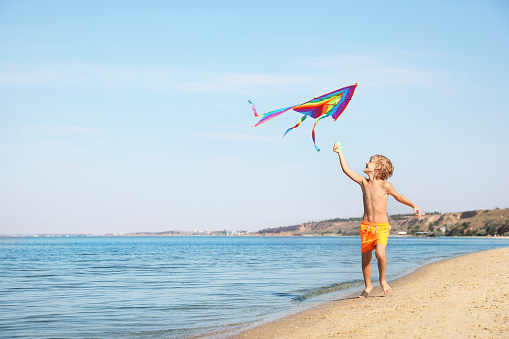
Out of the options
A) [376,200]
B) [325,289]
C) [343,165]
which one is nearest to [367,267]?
[376,200]

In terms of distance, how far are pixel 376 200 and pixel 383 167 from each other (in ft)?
2.08

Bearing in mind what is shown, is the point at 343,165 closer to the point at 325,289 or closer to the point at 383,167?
the point at 383,167

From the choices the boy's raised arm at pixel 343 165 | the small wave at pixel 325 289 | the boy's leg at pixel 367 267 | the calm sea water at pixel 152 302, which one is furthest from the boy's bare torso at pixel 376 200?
the small wave at pixel 325 289

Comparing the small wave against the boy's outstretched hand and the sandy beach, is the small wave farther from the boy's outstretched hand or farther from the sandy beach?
the boy's outstretched hand

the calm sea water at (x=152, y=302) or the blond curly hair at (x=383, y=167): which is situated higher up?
the blond curly hair at (x=383, y=167)

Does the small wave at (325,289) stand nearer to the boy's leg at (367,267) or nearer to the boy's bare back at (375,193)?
the boy's leg at (367,267)

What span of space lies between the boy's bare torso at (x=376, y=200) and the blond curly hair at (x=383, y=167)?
0.42ft

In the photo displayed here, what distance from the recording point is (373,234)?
32.0 ft

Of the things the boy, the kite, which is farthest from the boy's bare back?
the kite

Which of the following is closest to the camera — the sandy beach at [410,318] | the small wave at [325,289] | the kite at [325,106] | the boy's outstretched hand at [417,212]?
the sandy beach at [410,318]

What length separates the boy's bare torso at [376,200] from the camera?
31.9 feet

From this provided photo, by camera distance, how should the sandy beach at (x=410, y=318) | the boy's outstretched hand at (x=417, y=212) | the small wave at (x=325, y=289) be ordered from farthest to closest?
the small wave at (x=325, y=289), the boy's outstretched hand at (x=417, y=212), the sandy beach at (x=410, y=318)

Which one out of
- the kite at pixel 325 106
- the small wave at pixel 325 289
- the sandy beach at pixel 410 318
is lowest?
the small wave at pixel 325 289

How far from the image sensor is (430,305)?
8.55m
